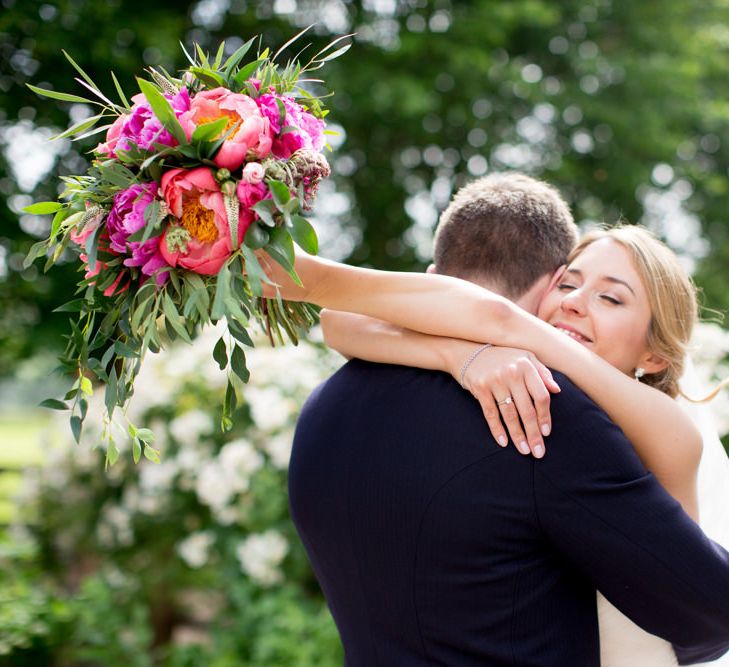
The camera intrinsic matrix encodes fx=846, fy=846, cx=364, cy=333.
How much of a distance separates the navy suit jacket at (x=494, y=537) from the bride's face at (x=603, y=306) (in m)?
0.45

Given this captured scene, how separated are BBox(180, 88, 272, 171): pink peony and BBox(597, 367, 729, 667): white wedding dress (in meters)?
1.30

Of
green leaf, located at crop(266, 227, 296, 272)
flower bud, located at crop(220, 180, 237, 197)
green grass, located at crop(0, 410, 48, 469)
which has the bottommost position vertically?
green leaf, located at crop(266, 227, 296, 272)

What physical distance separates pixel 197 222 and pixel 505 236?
747 millimetres

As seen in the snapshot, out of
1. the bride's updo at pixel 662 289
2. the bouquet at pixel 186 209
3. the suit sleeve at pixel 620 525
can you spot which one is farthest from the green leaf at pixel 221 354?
the bride's updo at pixel 662 289

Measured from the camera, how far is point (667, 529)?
1.58 m

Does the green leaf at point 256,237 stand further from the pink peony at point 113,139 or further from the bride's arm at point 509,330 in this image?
the pink peony at point 113,139

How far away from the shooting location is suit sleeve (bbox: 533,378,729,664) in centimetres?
157

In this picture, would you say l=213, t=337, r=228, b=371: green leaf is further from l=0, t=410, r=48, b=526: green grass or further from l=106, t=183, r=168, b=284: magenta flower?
l=0, t=410, r=48, b=526: green grass

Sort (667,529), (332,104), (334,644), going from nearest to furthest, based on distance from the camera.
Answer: (667,529) < (334,644) < (332,104)

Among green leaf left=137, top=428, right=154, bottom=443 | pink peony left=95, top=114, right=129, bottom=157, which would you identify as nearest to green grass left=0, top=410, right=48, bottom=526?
green leaf left=137, top=428, right=154, bottom=443

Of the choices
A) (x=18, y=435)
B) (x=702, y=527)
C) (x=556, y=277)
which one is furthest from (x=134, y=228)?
(x=18, y=435)

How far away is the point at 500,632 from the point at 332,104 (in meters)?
8.56

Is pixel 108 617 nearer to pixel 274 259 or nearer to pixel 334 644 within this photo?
pixel 334 644

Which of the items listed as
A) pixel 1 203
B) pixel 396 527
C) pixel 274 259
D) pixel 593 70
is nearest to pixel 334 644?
pixel 396 527
